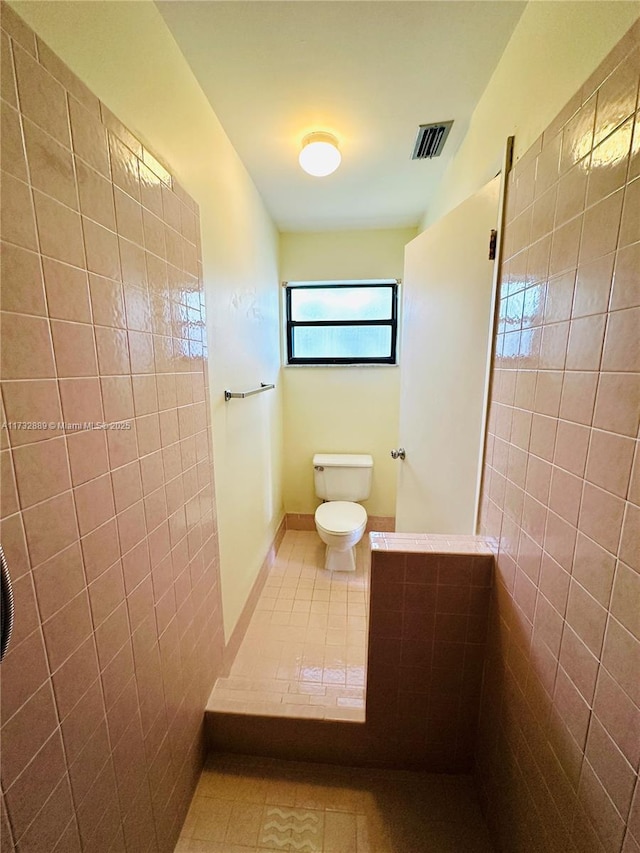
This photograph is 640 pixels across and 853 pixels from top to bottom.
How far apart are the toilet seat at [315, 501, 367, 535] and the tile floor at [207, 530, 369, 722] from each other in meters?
0.35

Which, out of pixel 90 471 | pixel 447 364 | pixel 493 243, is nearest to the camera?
pixel 90 471

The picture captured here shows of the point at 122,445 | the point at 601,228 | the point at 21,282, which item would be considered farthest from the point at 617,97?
the point at 122,445

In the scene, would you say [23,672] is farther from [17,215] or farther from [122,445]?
[17,215]

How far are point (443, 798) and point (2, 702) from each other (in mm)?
1376

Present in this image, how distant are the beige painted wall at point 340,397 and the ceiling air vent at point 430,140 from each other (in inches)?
32.4

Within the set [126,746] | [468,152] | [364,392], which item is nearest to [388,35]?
[468,152]

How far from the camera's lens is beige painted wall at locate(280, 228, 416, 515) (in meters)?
2.39

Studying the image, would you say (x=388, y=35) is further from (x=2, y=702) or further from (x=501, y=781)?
(x=501, y=781)

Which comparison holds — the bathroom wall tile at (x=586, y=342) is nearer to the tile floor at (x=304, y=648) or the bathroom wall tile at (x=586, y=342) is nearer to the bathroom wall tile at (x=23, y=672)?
the bathroom wall tile at (x=23, y=672)

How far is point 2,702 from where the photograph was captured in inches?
19.5

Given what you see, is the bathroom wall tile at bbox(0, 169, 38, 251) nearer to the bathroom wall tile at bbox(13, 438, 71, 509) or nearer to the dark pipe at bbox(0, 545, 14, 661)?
the bathroom wall tile at bbox(13, 438, 71, 509)

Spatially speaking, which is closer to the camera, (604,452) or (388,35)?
(604,452)

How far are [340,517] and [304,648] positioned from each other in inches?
31.3

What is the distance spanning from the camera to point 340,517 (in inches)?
86.3
